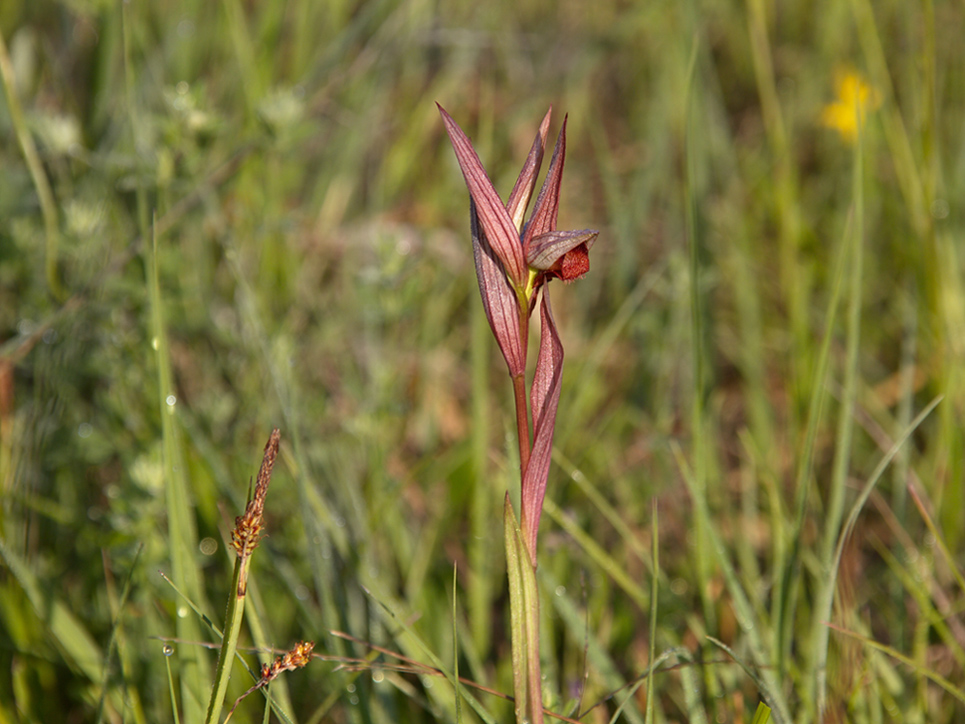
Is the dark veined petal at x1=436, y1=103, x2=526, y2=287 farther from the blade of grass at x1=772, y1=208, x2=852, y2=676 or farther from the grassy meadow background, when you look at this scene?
the blade of grass at x1=772, y1=208, x2=852, y2=676

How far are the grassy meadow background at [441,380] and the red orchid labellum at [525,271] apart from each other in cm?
29

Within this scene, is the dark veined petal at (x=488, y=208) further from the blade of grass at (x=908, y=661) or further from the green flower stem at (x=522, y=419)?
the blade of grass at (x=908, y=661)

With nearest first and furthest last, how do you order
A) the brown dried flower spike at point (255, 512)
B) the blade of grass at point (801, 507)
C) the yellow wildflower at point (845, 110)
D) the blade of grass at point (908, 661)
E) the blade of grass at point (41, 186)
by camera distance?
the brown dried flower spike at point (255, 512) → the blade of grass at point (908, 661) → the blade of grass at point (801, 507) → the blade of grass at point (41, 186) → the yellow wildflower at point (845, 110)

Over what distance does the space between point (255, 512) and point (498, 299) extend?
0.37 meters

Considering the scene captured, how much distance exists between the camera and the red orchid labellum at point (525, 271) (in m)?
0.86

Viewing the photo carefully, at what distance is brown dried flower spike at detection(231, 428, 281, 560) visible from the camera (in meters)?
0.83

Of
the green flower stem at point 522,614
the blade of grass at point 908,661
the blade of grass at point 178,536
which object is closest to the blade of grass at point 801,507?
the blade of grass at point 908,661

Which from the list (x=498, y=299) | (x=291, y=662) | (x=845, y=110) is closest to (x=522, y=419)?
(x=498, y=299)

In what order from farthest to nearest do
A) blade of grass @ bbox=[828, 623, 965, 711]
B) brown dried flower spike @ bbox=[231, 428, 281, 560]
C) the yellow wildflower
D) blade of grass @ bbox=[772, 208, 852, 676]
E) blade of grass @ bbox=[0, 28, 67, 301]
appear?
the yellow wildflower < blade of grass @ bbox=[0, 28, 67, 301] < blade of grass @ bbox=[772, 208, 852, 676] < blade of grass @ bbox=[828, 623, 965, 711] < brown dried flower spike @ bbox=[231, 428, 281, 560]

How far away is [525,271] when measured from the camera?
0.89 meters

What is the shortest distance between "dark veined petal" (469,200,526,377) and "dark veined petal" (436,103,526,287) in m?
0.02

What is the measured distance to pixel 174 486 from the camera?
1154 mm

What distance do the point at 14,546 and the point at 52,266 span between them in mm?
733

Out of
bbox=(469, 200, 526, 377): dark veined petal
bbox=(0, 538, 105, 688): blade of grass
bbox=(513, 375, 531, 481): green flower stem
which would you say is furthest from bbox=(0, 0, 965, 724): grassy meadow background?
bbox=(469, 200, 526, 377): dark veined petal
